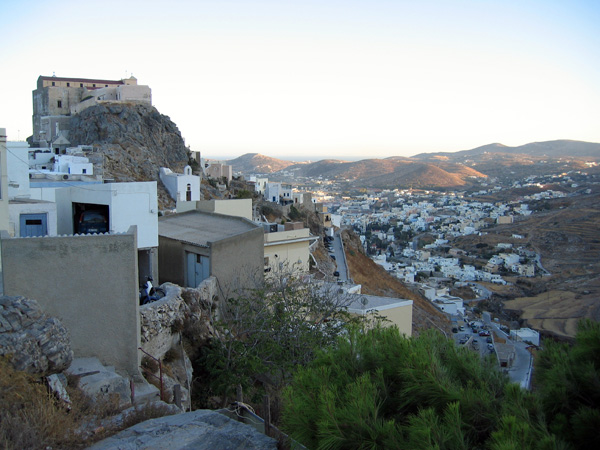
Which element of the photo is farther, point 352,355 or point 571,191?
point 571,191

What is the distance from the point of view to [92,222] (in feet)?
39.0

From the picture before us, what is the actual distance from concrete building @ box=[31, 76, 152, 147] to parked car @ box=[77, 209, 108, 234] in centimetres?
4090

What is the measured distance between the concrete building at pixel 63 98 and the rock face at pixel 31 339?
47.5m

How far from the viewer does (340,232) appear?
4506 cm

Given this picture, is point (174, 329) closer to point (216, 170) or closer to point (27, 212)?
point (27, 212)

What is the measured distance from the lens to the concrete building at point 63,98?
163ft

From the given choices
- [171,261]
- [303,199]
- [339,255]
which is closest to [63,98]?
[303,199]

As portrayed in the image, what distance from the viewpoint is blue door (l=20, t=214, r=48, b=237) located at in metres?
10.0

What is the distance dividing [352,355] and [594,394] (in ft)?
6.91

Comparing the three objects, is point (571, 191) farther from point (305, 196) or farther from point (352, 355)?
point (352, 355)

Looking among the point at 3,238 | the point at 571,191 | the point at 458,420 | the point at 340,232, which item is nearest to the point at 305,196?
the point at 340,232

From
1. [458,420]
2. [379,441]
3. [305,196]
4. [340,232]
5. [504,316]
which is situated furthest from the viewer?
[305,196]

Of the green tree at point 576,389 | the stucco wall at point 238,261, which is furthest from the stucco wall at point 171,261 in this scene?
the green tree at point 576,389

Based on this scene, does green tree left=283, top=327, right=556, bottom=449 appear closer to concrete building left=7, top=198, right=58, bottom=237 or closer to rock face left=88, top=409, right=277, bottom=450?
rock face left=88, top=409, right=277, bottom=450
